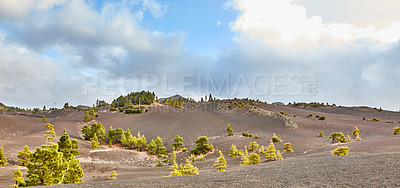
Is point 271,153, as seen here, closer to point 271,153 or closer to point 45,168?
point 271,153

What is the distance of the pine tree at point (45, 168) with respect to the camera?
15.0 metres

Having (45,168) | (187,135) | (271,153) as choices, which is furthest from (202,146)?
(45,168)

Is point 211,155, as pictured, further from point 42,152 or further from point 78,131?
point 78,131

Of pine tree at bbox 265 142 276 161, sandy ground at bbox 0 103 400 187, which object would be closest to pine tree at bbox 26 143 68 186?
sandy ground at bbox 0 103 400 187

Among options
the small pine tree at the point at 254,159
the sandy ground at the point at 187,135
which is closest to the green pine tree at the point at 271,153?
the small pine tree at the point at 254,159

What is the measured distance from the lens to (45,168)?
15148 mm

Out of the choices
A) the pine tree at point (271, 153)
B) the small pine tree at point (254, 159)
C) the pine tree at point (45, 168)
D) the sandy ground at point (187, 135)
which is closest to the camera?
the pine tree at point (45, 168)

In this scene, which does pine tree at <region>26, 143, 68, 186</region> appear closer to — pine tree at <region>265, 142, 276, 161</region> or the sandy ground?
the sandy ground

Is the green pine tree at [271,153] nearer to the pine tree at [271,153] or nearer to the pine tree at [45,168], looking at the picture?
the pine tree at [271,153]

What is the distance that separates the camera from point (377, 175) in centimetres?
877

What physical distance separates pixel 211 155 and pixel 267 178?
1092 inches

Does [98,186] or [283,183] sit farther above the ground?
[283,183]

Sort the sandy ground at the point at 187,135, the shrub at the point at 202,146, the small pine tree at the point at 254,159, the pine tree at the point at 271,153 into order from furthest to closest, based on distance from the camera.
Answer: the shrub at the point at 202,146 < the sandy ground at the point at 187,135 < the pine tree at the point at 271,153 < the small pine tree at the point at 254,159

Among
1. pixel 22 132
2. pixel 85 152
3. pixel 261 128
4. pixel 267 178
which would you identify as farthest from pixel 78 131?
pixel 267 178
